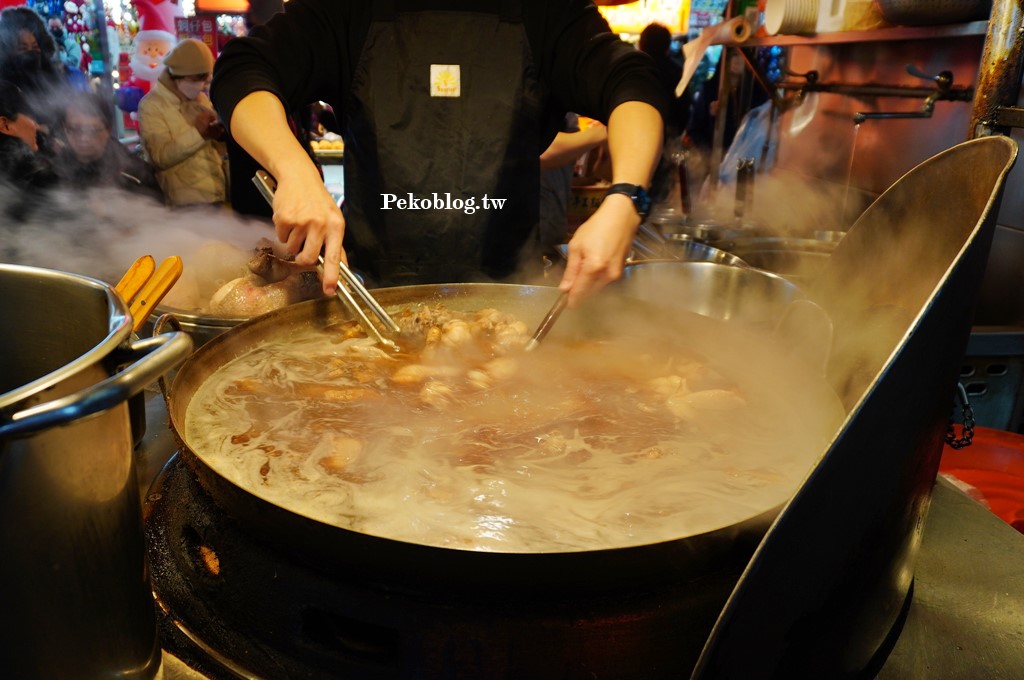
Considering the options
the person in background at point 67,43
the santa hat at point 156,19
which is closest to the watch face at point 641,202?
the person in background at point 67,43

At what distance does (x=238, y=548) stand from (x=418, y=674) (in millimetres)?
336

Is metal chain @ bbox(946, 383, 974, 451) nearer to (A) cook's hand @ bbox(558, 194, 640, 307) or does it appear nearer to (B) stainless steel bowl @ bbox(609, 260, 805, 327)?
(B) stainless steel bowl @ bbox(609, 260, 805, 327)

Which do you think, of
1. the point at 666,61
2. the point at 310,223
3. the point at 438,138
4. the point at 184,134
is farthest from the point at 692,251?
the point at 184,134

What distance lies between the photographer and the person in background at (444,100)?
2.52m

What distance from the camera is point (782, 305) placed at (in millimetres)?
2094

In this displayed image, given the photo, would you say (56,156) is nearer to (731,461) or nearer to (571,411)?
(571,411)

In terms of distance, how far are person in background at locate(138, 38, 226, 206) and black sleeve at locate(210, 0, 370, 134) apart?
4.03 meters

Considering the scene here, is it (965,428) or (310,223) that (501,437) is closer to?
(310,223)

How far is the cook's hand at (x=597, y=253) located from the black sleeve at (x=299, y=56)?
1069mm

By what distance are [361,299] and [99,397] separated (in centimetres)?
133

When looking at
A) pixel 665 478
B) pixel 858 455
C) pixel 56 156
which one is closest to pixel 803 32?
pixel 665 478

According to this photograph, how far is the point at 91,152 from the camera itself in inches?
218

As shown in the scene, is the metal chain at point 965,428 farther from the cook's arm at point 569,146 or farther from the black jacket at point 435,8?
the cook's arm at point 569,146

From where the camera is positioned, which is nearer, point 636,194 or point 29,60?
point 636,194
